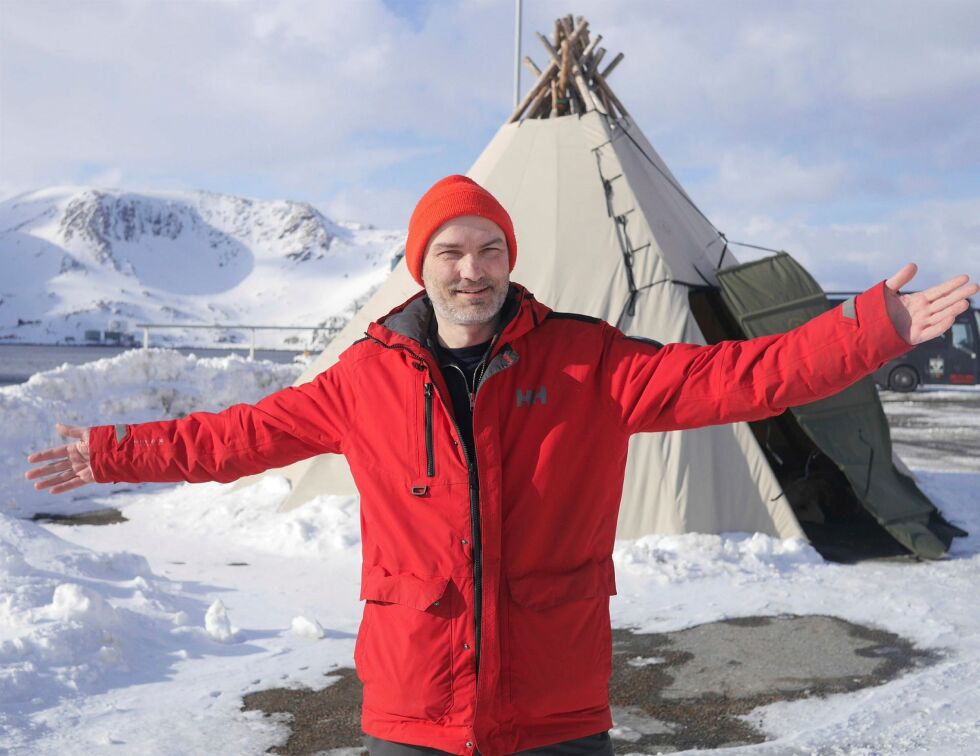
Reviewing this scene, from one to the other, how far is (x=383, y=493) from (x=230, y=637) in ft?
11.6

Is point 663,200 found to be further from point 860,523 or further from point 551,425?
point 551,425

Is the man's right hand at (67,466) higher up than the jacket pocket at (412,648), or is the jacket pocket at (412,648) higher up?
the man's right hand at (67,466)

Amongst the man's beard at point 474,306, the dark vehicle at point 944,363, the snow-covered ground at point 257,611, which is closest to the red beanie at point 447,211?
the man's beard at point 474,306

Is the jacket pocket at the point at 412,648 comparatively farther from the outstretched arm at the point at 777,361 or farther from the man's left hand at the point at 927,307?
the man's left hand at the point at 927,307

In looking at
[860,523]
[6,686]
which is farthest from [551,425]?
[860,523]

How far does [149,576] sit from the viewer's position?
250 inches

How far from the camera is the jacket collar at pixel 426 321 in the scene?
7.43 ft

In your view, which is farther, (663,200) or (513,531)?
(663,200)

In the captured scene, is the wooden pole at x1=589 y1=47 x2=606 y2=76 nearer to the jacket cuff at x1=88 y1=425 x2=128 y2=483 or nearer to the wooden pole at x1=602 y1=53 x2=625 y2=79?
the wooden pole at x1=602 y1=53 x2=625 y2=79

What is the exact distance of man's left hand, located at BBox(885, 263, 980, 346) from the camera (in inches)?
79.2

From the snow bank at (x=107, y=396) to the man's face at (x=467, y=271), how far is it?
8343mm

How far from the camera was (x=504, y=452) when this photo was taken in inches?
→ 87.2

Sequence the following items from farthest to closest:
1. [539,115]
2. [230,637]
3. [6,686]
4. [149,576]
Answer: [539,115], [149,576], [230,637], [6,686]

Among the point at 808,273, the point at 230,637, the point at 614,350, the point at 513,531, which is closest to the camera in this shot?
the point at 513,531
